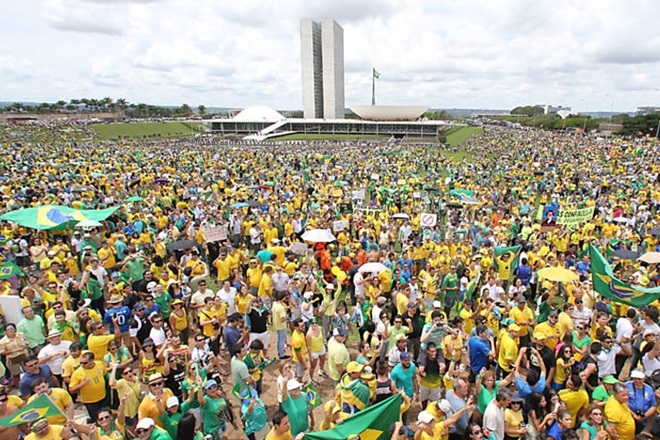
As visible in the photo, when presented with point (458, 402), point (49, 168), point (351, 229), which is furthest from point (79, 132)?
point (458, 402)

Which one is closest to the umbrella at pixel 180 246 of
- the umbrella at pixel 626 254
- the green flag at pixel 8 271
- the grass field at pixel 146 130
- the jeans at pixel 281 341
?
the green flag at pixel 8 271

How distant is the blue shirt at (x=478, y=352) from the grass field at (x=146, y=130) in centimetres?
6386

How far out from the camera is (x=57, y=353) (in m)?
5.21

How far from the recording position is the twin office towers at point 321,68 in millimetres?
93750

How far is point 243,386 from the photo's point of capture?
15.5 ft

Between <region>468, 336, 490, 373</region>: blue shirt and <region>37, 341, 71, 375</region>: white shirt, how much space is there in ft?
17.5

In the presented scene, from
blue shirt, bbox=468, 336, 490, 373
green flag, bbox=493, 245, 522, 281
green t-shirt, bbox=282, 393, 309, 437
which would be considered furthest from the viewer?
green flag, bbox=493, 245, 522, 281

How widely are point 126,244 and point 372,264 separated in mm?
6341

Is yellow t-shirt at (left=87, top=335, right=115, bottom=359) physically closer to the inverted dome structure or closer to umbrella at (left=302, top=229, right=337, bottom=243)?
umbrella at (left=302, top=229, right=337, bottom=243)

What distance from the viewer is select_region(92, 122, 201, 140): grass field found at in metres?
62.0

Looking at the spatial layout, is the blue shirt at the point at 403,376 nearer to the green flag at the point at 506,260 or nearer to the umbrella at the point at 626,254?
the green flag at the point at 506,260

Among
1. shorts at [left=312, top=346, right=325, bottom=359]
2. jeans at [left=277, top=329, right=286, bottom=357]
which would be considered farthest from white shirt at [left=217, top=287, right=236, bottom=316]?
shorts at [left=312, top=346, right=325, bottom=359]

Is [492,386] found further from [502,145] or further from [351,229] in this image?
[502,145]

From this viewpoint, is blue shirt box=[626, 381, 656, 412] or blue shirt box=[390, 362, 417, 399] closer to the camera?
blue shirt box=[626, 381, 656, 412]
